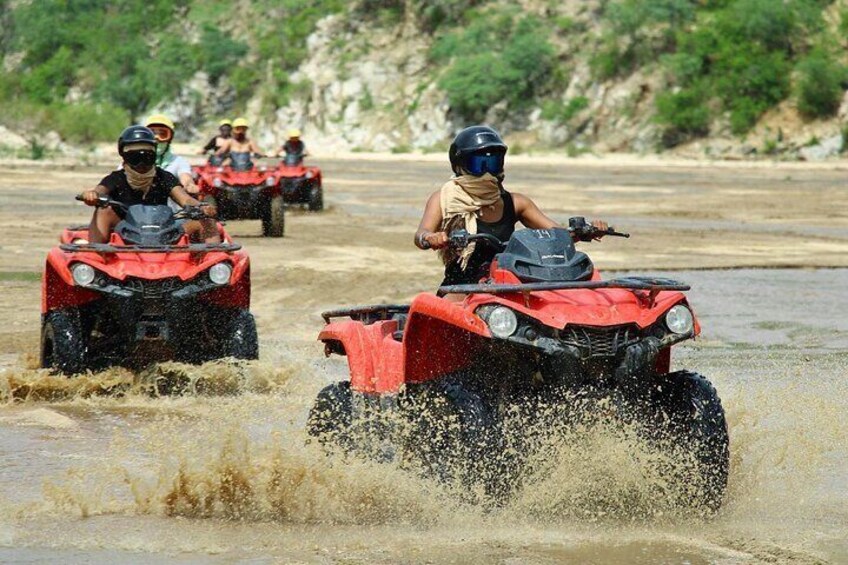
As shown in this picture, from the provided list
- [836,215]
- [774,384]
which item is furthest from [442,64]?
[774,384]

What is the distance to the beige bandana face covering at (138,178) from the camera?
10336 millimetres

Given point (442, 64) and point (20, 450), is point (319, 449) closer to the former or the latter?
point (20, 450)

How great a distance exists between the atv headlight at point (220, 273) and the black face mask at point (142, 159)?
1035mm

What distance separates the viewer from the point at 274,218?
21984 mm

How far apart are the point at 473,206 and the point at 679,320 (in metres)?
1.37

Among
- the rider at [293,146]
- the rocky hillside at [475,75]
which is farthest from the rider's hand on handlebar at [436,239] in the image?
the rocky hillside at [475,75]

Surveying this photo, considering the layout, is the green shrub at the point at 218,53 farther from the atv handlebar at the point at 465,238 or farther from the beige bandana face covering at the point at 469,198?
the atv handlebar at the point at 465,238

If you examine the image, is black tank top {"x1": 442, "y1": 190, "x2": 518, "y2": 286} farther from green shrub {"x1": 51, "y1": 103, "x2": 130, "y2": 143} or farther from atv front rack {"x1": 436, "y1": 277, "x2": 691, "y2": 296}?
green shrub {"x1": 51, "y1": 103, "x2": 130, "y2": 143}

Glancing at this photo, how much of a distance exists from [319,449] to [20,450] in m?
1.97

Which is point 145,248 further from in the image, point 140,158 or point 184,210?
point 140,158

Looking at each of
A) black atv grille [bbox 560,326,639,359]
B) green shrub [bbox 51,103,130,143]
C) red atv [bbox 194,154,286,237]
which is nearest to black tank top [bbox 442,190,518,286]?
black atv grille [bbox 560,326,639,359]

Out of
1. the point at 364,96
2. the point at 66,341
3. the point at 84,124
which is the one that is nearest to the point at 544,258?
the point at 66,341

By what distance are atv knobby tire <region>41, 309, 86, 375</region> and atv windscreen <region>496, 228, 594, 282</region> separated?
156 inches

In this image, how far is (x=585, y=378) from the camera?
606cm
